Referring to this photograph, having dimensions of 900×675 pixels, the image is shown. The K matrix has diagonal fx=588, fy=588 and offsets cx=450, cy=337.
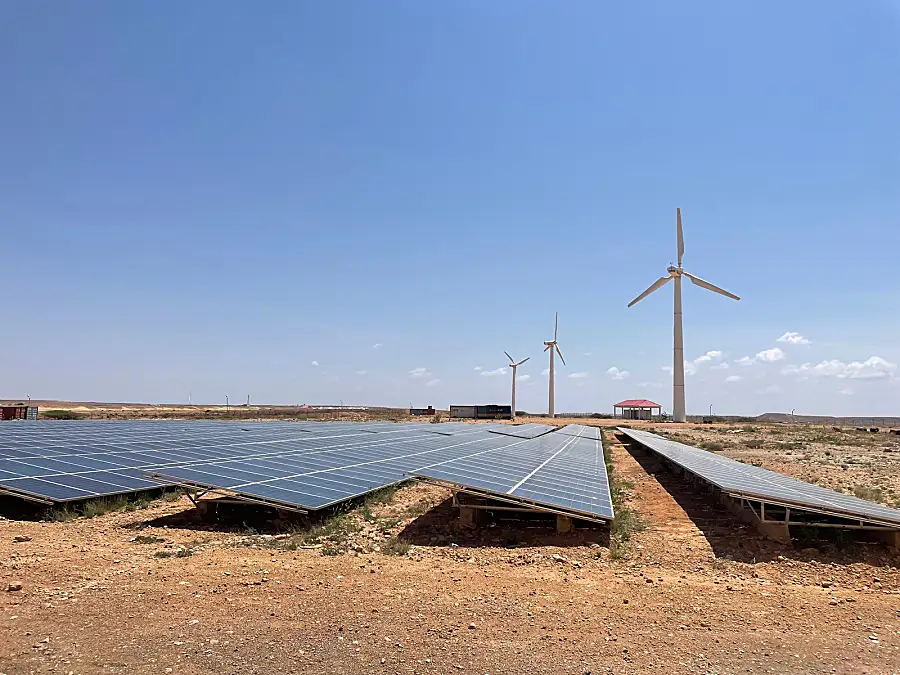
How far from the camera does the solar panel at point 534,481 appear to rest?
46.3 ft

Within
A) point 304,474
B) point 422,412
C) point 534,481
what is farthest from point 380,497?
point 422,412

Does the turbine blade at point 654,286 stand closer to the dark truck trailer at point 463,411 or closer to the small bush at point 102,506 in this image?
the dark truck trailer at point 463,411

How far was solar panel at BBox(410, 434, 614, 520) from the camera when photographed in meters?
14.1

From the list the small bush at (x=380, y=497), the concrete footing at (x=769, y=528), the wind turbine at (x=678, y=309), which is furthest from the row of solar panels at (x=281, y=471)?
the wind turbine at (x=678, y=309)

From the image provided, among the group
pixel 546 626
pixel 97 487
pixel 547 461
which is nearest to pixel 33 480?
pixel 97 487

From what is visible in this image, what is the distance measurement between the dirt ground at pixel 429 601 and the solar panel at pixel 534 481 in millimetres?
835

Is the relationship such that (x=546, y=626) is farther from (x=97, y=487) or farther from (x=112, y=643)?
(x=97, y=487)

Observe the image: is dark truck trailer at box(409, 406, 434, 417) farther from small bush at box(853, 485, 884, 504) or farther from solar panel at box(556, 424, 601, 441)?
small bush at box(853, 485, 884, 504)

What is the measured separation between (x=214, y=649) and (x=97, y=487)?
1163 cm

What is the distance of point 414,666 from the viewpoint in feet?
24.0

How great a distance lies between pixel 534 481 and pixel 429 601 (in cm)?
771

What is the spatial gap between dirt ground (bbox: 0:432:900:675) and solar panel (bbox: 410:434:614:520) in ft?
2.74

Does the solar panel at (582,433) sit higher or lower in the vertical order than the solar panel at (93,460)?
lower

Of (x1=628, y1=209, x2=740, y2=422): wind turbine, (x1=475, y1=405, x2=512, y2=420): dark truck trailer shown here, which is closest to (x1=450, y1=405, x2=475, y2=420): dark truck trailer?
(x1=475, y1=405, x2=512, y2=420): dark truck trailer
